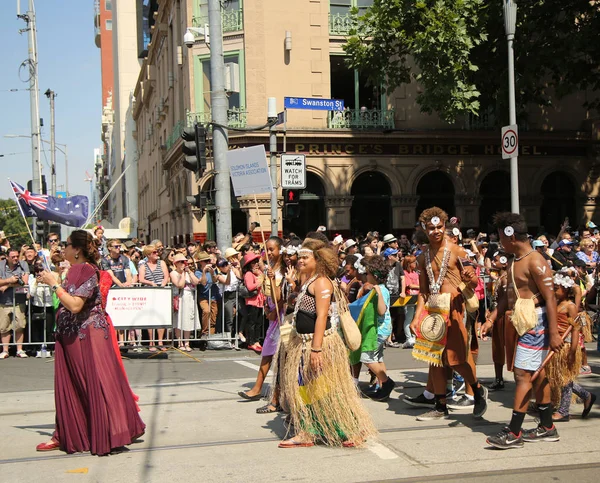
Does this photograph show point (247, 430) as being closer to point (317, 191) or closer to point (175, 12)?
point (317, 191)

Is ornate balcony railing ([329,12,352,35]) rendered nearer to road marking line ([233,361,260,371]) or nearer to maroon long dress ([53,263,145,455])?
road marking line ([233,361,260,371])

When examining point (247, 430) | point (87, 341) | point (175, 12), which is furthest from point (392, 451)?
point (175, 12)

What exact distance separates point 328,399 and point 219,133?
907 cm

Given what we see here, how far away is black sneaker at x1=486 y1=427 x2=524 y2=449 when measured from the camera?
6.39 metres

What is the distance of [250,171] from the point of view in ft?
40.8

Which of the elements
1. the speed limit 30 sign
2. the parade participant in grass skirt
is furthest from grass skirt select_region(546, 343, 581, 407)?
the speed limit 30 sign

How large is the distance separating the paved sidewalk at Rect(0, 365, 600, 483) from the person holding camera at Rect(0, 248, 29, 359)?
4.66m

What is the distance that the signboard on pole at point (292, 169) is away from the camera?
1728 centimetres

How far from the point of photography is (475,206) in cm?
2748

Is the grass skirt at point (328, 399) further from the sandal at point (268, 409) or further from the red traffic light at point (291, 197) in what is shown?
the red traffic light at point (291, 197)

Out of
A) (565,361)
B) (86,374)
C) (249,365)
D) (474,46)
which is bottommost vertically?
(249,365)

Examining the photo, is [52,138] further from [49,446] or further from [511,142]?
[49,446]

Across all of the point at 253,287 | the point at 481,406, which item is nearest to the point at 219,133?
the point at 253,287

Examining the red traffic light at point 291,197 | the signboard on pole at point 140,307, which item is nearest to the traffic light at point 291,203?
the red traffic light at point 291,197
